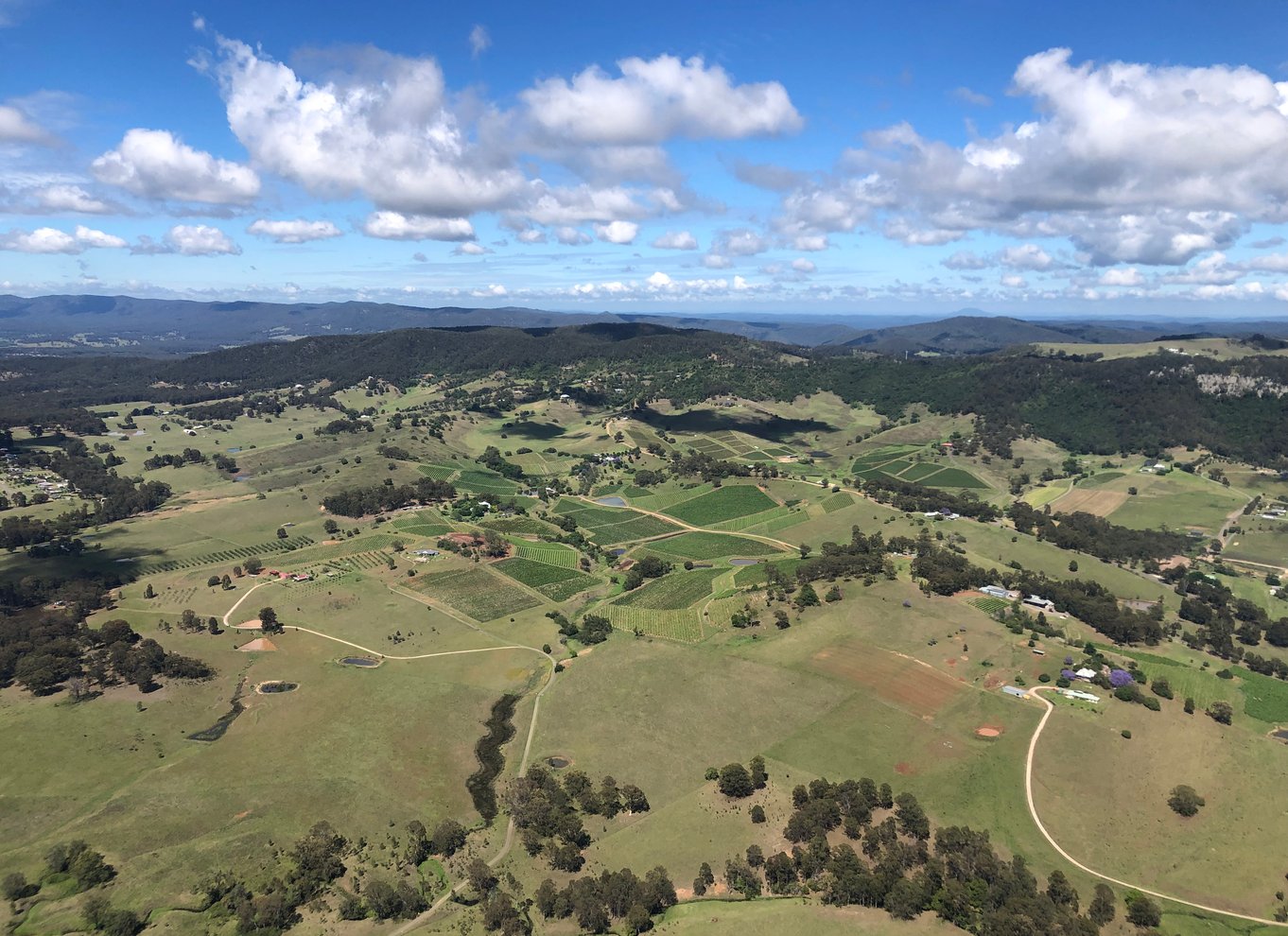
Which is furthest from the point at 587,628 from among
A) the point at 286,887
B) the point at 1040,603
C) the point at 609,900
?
the point at 1040,603

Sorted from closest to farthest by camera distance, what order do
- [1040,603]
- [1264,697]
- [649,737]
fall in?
1. [649,737]
2. [1264,697]
3. [1040,603]

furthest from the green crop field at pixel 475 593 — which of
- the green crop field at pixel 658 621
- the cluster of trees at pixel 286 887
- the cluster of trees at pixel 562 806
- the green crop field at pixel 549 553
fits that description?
the cluster of trees at pixel 286 887

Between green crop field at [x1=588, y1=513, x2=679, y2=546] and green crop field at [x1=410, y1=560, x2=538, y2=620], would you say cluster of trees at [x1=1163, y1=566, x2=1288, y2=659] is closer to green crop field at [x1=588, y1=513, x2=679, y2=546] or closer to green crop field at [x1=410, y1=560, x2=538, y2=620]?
green crop field at [x1=588, y1=513, x2=679, y2=546]

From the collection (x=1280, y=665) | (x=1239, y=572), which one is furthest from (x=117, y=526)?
(x=1239, y=572)

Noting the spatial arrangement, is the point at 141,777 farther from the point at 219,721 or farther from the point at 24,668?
the point at 24,668

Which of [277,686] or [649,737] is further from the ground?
[649,737]

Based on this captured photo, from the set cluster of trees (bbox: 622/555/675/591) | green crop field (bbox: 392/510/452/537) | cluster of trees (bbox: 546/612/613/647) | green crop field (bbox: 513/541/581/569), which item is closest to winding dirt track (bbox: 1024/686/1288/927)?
cluster of trees (bbox: 546/612/613/647)

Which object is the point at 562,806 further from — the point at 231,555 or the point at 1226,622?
the point at 1226,622
